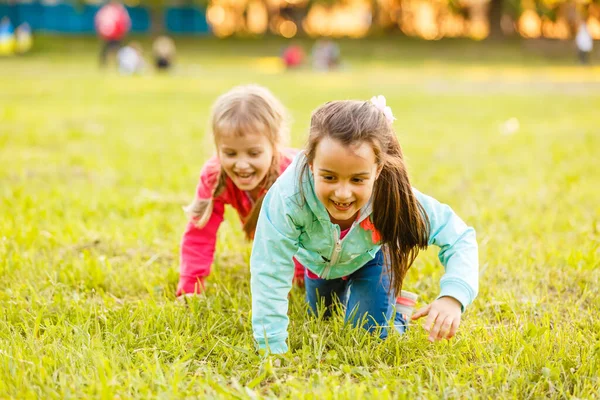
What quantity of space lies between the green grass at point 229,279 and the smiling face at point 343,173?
569 millimetres

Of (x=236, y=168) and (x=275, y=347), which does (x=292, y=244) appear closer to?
(x=275, y=347)

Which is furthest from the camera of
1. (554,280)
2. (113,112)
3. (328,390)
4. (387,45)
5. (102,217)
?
(387,45)

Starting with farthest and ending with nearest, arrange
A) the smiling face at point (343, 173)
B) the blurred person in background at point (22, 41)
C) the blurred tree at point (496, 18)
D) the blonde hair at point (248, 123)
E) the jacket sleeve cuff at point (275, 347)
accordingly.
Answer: the blurred tree at point (496, 18) → the blurred person in background at point (22, 41) → the blonde hair at point (248, 123) → the jacket sleeve cuff at point (275, 347) → the smiling face at point (343, 173)

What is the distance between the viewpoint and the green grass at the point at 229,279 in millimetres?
2297

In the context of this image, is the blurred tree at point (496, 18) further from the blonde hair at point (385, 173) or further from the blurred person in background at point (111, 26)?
the blonde hair at point (385, 173)

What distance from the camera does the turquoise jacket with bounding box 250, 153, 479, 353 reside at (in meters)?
2.46

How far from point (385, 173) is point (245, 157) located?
0.85 meters

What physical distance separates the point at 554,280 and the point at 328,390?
5.31 ft

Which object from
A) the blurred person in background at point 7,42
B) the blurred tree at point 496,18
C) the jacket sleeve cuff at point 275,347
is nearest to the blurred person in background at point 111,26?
the blurred person in background at point 7,42

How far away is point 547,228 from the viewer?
419 centimetres

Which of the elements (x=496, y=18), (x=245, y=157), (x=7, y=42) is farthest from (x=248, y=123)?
(x=496, y=18)

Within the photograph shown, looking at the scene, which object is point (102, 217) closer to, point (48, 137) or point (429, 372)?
point (429, 372)

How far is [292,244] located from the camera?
2.52 metres

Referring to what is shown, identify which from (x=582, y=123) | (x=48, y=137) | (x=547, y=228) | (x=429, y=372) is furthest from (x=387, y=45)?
(x=429, y=372)
